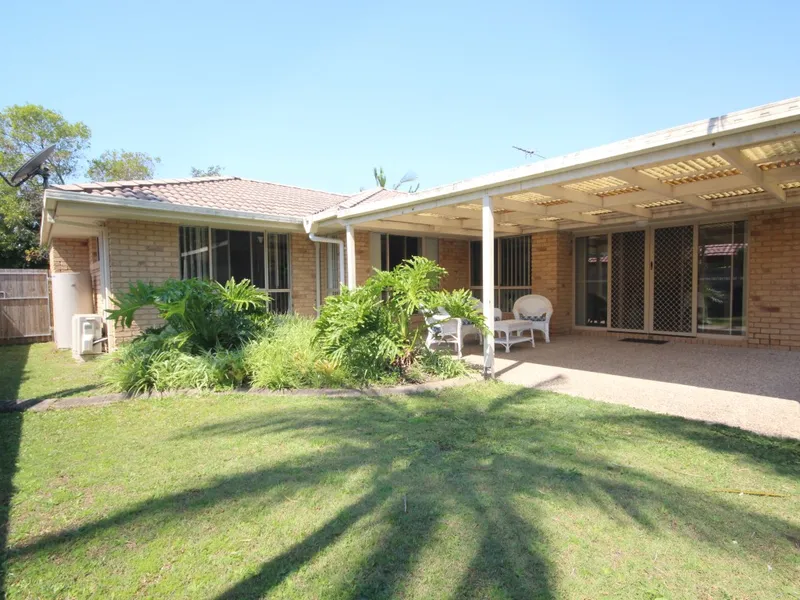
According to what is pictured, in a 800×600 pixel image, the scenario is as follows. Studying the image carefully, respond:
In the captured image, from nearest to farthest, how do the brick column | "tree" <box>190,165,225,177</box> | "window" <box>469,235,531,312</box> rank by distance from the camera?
the brick column → "window" <box>469,235,531,312</box> → "tree" <box>190,165,225,177</box>

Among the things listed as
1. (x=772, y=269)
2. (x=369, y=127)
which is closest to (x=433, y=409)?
(x=772, y=269)

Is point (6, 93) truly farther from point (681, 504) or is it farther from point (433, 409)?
point (681, 504)

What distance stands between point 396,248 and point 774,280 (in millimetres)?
7875

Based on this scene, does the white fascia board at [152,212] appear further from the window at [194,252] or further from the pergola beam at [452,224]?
the pergola beam at [452,224]

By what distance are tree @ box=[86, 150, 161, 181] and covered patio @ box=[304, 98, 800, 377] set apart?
25.4m

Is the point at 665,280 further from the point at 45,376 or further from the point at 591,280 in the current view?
the point at 45,376

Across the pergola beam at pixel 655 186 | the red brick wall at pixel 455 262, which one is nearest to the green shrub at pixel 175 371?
the pergola beam at pixel 655 186

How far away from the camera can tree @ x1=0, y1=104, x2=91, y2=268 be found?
2109cm

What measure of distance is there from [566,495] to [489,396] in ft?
8.56

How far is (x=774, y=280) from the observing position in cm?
820

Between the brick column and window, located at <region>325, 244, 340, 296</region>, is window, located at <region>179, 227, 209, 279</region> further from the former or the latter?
the brick column

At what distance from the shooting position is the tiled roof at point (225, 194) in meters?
8.09

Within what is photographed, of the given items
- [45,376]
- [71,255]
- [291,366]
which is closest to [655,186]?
[291,366]

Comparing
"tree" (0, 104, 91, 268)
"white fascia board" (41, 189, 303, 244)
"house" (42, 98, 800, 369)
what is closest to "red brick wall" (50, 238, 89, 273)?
"house" (42, 98, 800, 369)
